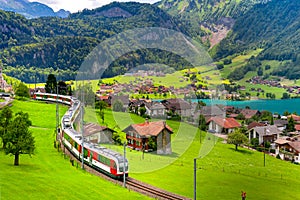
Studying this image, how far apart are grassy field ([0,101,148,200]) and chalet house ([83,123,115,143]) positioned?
15.0 feet

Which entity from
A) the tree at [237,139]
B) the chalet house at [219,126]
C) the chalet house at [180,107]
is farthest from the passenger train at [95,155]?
the chalet house at [219,126]

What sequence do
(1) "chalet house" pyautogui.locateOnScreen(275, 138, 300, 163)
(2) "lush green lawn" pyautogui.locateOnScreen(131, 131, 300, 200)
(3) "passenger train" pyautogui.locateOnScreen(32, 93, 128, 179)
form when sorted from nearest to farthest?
(3) "passenger train" pyautogui.locateOnScreen(32, 93, 128, 179) → (2) "lush green lawn" pyautogui.locateOnScreen(131, 131, 300, 200) → (1) "chalet house" pyautogui.locateOnScreen(275, 138, 300, 163)

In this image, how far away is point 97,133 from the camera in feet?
116

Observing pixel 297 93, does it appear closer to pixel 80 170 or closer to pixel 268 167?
pixel 268 167

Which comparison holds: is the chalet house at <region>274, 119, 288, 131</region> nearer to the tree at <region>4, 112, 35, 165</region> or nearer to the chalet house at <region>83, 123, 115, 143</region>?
the chalet house at <region>83, 123, 115, 143</region>

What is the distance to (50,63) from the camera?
184 metres

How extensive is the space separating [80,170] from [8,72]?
13952 cm

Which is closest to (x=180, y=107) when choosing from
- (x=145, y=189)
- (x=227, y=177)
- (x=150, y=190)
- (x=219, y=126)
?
(x=227, y=177)

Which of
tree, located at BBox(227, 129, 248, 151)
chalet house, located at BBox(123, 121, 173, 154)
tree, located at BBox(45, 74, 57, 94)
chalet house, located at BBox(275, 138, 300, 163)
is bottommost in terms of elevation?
chalet house, located at BBox(275, 138, 300, 163)

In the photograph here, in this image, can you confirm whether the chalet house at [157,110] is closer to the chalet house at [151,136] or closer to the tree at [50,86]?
the chalet house at [151,136]

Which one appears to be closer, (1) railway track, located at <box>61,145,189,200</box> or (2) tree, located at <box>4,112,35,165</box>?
(1) railway track, located at <box>61,145,189,200</box>

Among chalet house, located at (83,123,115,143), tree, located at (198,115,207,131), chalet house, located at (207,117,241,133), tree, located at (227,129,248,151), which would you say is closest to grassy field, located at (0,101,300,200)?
chalet house, located at (83,123,115,143)

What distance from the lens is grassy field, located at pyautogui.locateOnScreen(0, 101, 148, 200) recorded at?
1706cm

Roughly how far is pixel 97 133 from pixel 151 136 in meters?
5.20
